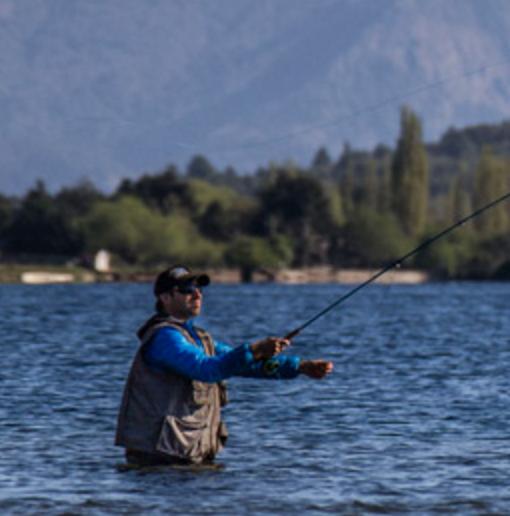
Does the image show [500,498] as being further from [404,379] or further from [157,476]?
[404,379]

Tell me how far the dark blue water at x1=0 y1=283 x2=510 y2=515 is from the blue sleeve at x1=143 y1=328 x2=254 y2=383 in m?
1.22

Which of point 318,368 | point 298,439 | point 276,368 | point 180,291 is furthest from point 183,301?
point 298,439

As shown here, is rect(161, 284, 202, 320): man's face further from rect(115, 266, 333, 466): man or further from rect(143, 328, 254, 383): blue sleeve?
rect(143, 328, 254, 383): blue sleeve

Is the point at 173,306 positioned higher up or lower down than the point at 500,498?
higher up

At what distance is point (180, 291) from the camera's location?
63.1 ft

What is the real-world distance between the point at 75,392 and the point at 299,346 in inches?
830

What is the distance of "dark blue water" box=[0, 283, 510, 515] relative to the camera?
63.7 feet

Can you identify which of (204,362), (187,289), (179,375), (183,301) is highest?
(187,289)

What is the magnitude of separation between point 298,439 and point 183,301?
19.8 feet

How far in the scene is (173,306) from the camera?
19.3m

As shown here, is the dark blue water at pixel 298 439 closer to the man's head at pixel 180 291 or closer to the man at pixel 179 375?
the man at pixel 179 375

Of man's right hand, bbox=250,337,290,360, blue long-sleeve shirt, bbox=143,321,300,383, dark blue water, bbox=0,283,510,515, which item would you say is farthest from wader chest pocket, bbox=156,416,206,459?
man's right hand, bbox=250,337,290,360

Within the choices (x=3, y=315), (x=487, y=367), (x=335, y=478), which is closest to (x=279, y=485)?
(x=335, y=478)

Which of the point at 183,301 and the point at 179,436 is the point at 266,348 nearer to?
the point at 183,301
